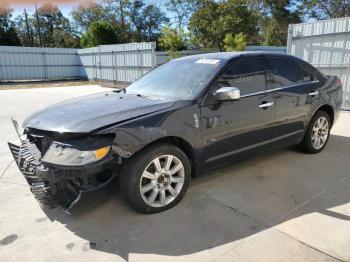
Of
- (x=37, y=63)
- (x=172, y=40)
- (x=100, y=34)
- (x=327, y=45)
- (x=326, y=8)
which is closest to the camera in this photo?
(x=327, y=45)

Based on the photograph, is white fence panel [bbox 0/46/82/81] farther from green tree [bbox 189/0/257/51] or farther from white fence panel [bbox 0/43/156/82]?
green tree [bbox 189/0/257/51]

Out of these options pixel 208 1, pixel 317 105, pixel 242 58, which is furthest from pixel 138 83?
pixel 208 1

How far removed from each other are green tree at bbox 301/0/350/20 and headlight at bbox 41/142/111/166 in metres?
34.5

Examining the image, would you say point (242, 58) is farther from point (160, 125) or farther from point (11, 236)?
point (11, 236)

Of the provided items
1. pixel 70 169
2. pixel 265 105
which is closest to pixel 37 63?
pixel 265 105

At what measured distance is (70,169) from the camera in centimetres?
255

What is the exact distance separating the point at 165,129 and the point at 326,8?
1373 inches

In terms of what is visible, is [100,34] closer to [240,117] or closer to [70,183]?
[240,117]

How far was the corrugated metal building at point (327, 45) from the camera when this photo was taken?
833 cm

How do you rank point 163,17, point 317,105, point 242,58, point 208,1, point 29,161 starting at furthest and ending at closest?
point 163,17 < point 208,1 < point 317,105 < point 242,58 < point 29,161

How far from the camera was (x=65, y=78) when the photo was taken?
24469 millimetres

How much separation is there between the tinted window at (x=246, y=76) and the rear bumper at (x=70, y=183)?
5.42 ft

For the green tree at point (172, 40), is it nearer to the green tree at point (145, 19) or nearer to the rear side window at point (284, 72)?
the rear side window at point (284, 72)

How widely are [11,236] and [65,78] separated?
23.4 meters
